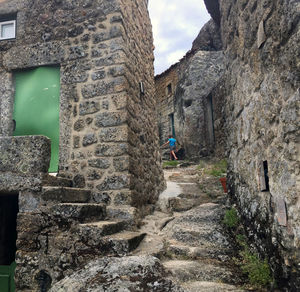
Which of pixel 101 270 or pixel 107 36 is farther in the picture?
pixel 107 36

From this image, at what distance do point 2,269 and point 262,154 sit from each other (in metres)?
3.52

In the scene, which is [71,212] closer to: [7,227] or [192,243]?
[192,243]

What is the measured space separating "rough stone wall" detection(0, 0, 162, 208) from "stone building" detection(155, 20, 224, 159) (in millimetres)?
6832

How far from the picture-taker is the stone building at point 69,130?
10.5 feet

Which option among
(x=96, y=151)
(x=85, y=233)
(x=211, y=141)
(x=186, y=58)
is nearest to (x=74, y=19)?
(x=96, y=151)

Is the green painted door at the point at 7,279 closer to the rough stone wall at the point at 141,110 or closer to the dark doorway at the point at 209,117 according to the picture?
the rough stone wall at the point at 141,110

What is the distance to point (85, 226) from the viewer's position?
9.93 feet

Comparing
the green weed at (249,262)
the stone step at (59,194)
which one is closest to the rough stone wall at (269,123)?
the green weed at (249,262)

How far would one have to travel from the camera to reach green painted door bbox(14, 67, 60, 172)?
462cm

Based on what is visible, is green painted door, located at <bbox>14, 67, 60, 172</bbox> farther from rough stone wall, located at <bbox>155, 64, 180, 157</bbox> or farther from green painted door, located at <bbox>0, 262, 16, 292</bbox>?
rough stone wall, located at <bbox>155, 64, 180, 157</bbox>

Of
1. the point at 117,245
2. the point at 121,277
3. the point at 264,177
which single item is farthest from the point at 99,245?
the point at 264,177

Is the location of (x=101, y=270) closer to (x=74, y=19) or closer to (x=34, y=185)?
(x=34, y=185)

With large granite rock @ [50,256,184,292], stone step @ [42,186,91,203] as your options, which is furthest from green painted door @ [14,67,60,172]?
large granite rock @ [50,256,184,292]

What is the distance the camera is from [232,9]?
3.78m
